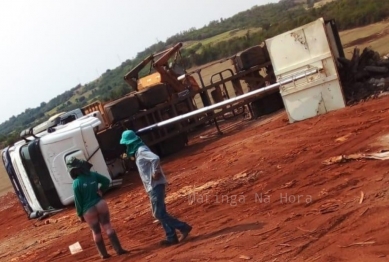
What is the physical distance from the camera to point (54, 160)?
1347 centimetres

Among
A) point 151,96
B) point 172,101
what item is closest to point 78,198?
point 151,96

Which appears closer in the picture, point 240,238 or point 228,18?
point 240,238

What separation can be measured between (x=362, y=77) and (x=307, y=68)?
6.28 feet

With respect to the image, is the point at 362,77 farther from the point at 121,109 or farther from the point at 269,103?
the point at 121,109

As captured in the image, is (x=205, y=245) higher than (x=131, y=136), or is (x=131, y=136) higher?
(x=131, y=136)

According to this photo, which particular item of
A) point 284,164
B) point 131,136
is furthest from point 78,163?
point 284,164

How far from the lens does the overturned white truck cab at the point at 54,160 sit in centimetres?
1348

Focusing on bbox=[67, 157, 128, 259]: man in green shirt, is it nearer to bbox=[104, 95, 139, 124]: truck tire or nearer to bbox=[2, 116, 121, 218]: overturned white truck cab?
bbox=[2, 116, 121, 218]: overturned white truck cab

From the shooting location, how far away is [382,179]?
24.5 feet

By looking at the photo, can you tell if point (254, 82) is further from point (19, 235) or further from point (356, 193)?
point (356, 193)

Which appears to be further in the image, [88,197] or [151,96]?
[151,96]

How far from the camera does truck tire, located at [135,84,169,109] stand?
17.0m

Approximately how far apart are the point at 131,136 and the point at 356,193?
3219 mm

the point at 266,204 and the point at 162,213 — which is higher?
the point at 162,213
